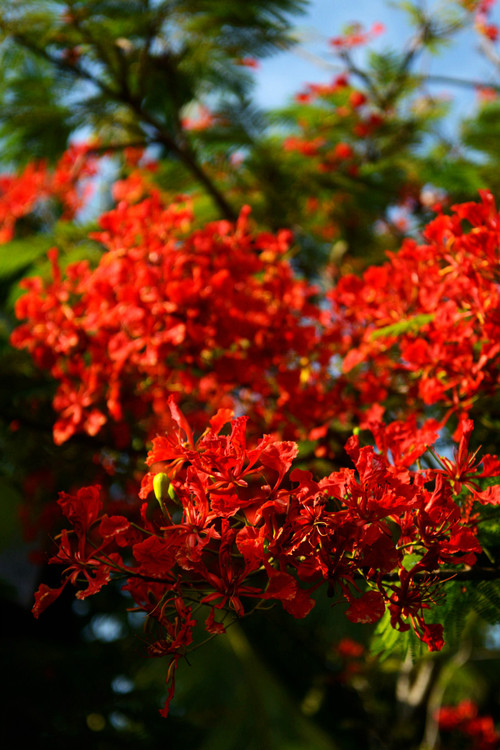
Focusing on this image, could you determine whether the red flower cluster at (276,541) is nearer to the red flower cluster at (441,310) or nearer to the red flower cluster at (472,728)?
the red flower cluster at (441,310)

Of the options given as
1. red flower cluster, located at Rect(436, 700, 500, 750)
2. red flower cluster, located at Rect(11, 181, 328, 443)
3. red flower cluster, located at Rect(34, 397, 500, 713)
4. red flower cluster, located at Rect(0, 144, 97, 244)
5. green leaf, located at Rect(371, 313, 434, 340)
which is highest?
red flower cluster, located at Rect(34, 397, 500, 713)

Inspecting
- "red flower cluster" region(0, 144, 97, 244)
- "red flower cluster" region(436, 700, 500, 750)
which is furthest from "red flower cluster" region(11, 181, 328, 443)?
"red flower cluster" region(436, 700, 500, 750)

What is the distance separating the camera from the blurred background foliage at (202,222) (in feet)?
8.76

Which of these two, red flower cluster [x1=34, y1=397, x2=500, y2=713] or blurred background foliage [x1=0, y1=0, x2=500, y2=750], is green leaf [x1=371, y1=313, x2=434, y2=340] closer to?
red flower cluster [x1=34, y1=397, x2=500, y2=713]

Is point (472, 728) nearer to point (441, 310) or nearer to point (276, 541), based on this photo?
point (441, 310)

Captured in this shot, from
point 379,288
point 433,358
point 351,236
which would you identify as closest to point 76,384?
point 379,288

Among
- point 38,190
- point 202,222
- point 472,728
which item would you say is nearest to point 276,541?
point 202,222

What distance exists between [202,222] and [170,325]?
1.64 m

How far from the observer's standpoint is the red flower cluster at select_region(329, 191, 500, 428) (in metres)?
1.46

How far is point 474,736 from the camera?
3.86 m

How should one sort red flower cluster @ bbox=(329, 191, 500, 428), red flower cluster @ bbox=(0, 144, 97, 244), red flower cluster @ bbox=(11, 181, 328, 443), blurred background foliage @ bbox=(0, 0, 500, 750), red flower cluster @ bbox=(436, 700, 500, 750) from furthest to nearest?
red flower cluster @ bbox=(0, 144, 97, 244), red flower cluster @ bbox=(436, 700, 500, 750), blurred background foliage @ bbox=(0, 0, 500, 750), red flower cluster @ bbox=(11, 181, 328, 443), red flower cluster @ bbox=(329, 191, 500, 428)

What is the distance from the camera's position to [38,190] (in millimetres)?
4445

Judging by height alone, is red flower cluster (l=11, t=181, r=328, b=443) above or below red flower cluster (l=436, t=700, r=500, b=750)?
above

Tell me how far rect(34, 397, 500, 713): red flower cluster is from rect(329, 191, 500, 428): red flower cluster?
542mm
